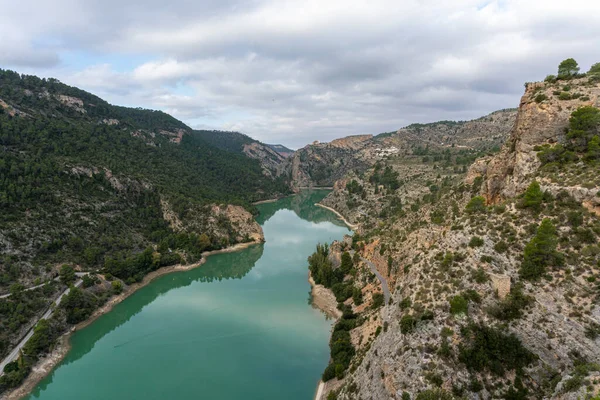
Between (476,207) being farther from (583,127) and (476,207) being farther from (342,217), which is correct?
(342,217)

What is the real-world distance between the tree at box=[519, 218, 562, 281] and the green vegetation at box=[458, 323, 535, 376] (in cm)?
387

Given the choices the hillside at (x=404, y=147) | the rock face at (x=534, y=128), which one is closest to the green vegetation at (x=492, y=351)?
the rock face at (x=534, y=128)

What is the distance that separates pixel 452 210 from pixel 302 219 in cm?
7532

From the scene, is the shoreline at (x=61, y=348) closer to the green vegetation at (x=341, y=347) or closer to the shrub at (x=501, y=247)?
the green vegetation at (x=341, y=347)

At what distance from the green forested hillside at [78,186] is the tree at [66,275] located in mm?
2046

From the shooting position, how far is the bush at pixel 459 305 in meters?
19.5

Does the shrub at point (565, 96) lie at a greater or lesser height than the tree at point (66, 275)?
greater

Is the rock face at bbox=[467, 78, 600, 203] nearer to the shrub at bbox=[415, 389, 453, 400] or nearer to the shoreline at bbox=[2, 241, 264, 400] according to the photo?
the shrub at bbox=[415, 389, 453, 400]

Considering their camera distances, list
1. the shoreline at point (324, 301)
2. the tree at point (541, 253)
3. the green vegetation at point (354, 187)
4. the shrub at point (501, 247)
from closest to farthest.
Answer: the tree at point (541, 253) < the shrub at point (501, 247) < the shoreline at point (324, 301) < the green vegetation at point (354, 187)

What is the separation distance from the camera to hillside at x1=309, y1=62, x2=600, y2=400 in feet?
56.3

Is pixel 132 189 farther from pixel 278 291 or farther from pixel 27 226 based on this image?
pixel 278 291

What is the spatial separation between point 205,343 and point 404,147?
415ft

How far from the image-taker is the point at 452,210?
37.0m

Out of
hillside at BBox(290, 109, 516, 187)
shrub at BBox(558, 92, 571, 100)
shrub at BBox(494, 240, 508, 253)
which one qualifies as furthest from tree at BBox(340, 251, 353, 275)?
hillside at BBox(290, 109, 516, 187)
